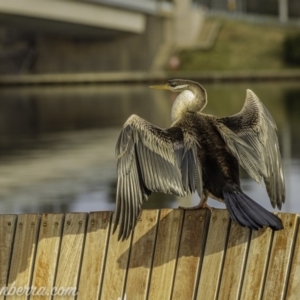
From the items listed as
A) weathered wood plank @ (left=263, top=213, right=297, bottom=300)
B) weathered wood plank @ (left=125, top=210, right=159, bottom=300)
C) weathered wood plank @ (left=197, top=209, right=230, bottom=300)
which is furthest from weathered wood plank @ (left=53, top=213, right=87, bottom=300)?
weathered wood plank @ (left=263, top=213, right=297, bottom=300)

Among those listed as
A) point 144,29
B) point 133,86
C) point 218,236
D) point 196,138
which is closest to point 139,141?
point 196,138

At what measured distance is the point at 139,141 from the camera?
5.83 metres

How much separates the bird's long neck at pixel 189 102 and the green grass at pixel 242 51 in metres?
61.6

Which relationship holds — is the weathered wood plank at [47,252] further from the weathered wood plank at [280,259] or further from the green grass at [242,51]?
the green grass at [242,51]

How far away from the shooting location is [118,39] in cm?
7619

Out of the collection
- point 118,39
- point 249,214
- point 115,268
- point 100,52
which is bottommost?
point 115,268

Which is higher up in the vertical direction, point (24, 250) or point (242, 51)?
point (242, 51)

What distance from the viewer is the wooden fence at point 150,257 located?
5.41 meters

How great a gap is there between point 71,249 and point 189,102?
3.61 ft

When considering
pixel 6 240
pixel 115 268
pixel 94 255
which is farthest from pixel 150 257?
pixel 6 240

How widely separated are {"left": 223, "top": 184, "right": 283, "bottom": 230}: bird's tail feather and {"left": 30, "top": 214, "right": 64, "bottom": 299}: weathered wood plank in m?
0.93

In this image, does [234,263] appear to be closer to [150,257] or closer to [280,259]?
[280,259]

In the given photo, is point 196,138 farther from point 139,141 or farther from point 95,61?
point 95,61

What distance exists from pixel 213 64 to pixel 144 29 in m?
8.10
